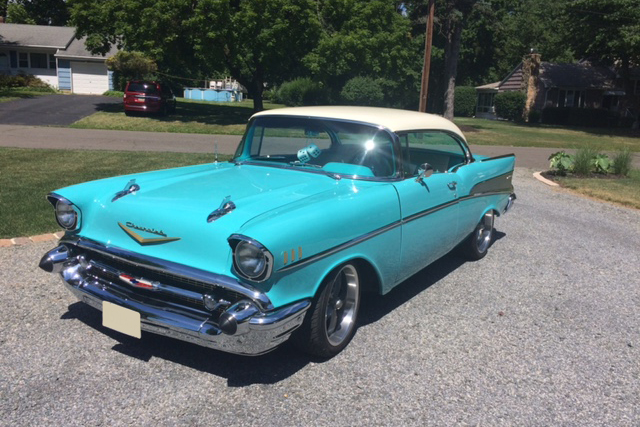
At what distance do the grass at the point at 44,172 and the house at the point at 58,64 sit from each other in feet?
88.3

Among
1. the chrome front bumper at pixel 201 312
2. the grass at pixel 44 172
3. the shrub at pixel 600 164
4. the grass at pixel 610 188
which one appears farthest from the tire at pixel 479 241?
the shrub at pixel 600 164

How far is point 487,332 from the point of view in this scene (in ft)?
13.4

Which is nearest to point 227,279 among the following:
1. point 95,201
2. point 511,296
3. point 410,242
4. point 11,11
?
point 95,201

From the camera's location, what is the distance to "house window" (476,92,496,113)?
4716 centimetres

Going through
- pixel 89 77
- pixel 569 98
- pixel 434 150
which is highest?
pixel 569 98

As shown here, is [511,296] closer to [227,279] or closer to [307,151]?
[307,151]

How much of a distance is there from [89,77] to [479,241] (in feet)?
120

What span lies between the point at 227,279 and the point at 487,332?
6.92ft

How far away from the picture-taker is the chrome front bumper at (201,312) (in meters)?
2.92

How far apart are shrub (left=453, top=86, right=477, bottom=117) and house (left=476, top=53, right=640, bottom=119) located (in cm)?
328

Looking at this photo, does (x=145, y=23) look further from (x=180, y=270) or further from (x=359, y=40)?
(x=180, y=270)

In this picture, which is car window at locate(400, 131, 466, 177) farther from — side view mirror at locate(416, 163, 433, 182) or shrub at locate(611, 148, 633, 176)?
shrub at locate(611, 148, 633, 176)

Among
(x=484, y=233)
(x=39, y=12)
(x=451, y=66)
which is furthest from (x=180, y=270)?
(x=39, y=12)

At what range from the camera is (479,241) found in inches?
230
